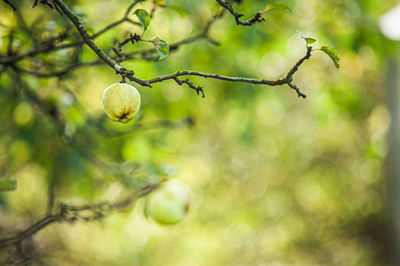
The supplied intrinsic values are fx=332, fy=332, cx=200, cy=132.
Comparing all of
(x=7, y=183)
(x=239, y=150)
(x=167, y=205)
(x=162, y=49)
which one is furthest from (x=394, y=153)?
(x=7, y=183)

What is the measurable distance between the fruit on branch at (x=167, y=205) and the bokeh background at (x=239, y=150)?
91 millimetres

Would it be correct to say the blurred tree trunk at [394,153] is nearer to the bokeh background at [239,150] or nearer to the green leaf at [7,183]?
the bokeh background at [239,150]

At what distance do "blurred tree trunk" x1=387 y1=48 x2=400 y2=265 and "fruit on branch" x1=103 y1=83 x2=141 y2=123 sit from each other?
236 centimetres

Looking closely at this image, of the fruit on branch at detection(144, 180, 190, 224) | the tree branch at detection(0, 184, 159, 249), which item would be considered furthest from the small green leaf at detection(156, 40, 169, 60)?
the fruit on branch at detection(144, 180, 190, 224)

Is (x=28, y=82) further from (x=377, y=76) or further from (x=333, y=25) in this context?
(x=377, y=76)

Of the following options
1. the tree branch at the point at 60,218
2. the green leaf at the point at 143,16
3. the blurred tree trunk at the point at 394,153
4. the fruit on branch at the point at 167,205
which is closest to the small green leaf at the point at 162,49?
the green leaf at the point at 143,16

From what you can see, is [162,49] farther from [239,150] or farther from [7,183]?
[239,150]

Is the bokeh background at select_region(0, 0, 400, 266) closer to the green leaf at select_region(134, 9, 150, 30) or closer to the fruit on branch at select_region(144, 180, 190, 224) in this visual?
the fruit on branch at select_region(144, 180, 190, 224)

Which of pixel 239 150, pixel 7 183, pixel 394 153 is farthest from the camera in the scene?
pixel 239 150

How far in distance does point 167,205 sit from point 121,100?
0.60 meters

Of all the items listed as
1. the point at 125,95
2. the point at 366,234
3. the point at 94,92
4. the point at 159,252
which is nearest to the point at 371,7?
the point at 125,95

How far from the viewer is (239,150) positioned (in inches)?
166

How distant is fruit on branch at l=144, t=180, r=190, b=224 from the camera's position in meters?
1.05

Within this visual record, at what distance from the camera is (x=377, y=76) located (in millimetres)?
4156
